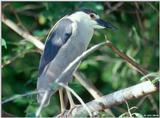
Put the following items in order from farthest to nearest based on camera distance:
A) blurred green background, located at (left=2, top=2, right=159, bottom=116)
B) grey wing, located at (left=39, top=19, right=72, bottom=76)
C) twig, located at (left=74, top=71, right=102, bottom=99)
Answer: blurred green background, located at (left=2, top=2, right=159, bottom=116) → twig, located at (left=74, top=71, right=102, bottom=99) → grey wing, located at (left=39, top=19, right=72, bottom=76)

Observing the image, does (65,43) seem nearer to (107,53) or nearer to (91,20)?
(91,20)

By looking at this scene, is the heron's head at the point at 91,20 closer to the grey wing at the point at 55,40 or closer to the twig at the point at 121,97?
the grey wing at the point at 55,40

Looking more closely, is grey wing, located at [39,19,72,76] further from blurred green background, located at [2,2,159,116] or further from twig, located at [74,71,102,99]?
blurred green background, located at [2,2,159,116]

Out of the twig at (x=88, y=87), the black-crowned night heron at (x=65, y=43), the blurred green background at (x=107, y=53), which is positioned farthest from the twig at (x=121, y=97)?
the blurred green background at (x=107, y=53)

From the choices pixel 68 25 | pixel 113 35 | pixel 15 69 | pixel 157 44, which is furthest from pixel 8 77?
pixel 68 25

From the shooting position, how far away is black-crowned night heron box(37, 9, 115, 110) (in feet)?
5.03

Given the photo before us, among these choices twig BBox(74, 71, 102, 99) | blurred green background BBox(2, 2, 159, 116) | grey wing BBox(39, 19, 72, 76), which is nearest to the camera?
grey wing BBox(39, 19, 72, 76)

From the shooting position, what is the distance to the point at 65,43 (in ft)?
5.42

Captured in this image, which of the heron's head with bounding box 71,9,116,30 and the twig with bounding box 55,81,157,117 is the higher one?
the heron's head with bounding box 71,9,116,30

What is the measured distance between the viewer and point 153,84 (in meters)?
1.54

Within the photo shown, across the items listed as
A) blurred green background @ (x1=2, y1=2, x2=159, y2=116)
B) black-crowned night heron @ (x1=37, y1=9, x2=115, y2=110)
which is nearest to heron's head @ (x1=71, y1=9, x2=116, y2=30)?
black-crowned night heron @ (x1=37, y1=9, x2=115, y2=110)

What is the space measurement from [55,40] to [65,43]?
7 cm

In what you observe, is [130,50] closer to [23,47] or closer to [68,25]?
[23,47]

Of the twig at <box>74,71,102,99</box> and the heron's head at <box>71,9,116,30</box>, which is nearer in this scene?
the heron's head at <box>71,9,116,30</box>
